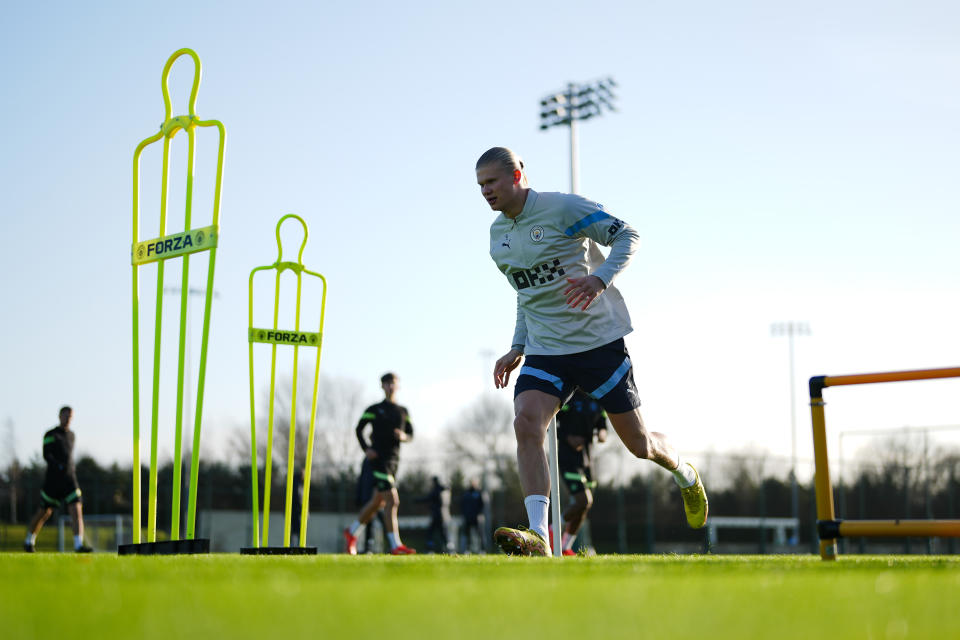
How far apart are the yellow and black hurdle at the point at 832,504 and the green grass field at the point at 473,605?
1425 millimetres

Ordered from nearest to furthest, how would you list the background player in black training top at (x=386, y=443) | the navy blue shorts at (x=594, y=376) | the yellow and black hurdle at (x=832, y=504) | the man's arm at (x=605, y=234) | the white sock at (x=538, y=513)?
1. the yellow and black hurdle at (x=832, y=504)
2. the white sock at (x=538, y=513)
3. the man's arm at (x=605, y=234)
4. the navy blue shorts at (x=594, y=376)
5. the background player in black training top at (x=386, y=443)

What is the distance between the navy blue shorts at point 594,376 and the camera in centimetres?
532

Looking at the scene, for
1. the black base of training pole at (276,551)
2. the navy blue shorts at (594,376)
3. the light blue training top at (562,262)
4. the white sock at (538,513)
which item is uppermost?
the light blue training top at (562,262)

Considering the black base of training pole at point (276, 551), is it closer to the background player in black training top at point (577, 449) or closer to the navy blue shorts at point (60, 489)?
the background player in black training top at point (577, 449)

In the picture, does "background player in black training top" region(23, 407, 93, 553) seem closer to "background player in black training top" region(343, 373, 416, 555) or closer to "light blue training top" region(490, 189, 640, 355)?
"background player in black training top" region(343, 373, 416, 555)

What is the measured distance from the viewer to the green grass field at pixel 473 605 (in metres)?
1.77

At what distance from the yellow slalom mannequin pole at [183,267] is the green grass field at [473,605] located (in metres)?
2.12

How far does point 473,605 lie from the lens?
2127mm

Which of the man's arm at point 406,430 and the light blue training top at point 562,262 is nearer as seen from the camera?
the light blue training top at point 562,262

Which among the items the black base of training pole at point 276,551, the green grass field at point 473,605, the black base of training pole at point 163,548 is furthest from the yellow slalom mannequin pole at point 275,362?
the green grass field at point 473,605

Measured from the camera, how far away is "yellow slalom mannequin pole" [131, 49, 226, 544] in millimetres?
5176

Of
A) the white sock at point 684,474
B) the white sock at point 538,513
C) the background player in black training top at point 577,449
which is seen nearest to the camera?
the white sock at point 538,513

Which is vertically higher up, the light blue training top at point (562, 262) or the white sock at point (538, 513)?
the light blue training top at point (562, 262)

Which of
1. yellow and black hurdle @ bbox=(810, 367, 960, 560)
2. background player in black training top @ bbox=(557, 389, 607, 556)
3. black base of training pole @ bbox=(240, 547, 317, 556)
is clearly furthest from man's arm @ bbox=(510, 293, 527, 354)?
background player in black training top @ bbox=(557, 389, 607, 556)
